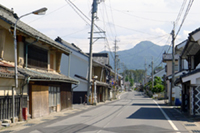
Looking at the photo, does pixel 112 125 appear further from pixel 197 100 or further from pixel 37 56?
pixel 37 56

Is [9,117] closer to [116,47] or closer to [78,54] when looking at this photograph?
[78,54]

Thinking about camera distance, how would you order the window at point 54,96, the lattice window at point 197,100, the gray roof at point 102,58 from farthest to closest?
1. the gray roof at point 102,58
2. the window at point 54,96
3. the lattice window at point 197,100

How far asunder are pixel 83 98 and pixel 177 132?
26810 millimetres

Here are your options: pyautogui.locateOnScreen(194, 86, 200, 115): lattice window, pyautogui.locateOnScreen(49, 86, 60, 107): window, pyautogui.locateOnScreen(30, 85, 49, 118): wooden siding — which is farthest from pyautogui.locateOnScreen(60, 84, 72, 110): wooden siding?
pyautogui.locateOnScreen(194, 86, 200, 115): lattice window

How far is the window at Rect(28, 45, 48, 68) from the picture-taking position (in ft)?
69.4

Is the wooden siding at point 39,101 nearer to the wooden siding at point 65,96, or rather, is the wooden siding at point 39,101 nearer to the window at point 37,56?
the window at point 37,56

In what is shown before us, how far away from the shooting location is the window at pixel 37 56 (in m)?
21.1

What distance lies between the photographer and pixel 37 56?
2234 cm

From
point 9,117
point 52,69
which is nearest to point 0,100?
point 9,117

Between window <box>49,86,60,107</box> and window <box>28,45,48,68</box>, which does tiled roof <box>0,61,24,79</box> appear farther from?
window <box>49,86,60,107</box>

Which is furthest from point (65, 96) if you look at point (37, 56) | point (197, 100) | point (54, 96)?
point (197, 100)

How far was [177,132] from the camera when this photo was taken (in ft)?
42.4

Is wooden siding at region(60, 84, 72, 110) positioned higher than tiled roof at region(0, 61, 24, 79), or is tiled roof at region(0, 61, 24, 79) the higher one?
tiled roof at region(0, 61, 24, 79)

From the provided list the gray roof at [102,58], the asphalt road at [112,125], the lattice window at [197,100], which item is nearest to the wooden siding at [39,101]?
the asphalt road at [112,125]
